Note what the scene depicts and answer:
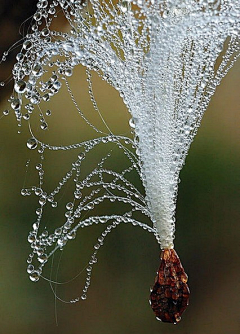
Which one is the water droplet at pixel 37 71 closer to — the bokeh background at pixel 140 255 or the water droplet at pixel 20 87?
the water droplet at pixel 20 87

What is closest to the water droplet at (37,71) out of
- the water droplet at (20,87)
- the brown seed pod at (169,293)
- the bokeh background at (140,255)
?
the water droplet at (20,87)

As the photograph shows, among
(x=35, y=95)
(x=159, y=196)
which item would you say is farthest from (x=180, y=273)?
(x=35, y=95)

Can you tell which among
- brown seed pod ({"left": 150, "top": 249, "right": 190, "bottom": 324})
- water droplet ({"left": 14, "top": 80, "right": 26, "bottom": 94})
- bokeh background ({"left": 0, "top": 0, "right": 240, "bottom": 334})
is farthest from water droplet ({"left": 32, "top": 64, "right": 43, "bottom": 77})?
bokeh background ({"left": 0, "top": 0, "right": 240, "bottom": 334})

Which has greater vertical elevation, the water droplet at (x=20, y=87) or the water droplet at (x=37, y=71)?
the water droplet at (x=37, y=71)

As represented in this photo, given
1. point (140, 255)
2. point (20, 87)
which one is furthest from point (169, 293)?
point (140, 255)

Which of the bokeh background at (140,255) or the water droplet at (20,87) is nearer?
the water droplet at (20,87)

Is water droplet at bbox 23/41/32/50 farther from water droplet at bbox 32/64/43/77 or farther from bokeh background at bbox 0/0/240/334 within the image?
bokeh background at bbox 0/0/240/334

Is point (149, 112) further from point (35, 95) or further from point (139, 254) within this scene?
point (139, 254)

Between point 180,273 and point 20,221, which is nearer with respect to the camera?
point 180,273
